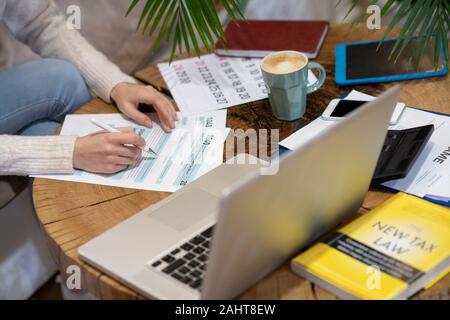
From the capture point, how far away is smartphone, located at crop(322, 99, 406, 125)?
1186 millimetres

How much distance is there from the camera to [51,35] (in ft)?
5.09

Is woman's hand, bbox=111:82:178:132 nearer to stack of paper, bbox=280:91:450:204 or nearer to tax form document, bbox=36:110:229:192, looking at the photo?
tax form document, bbox=36:110:229:192

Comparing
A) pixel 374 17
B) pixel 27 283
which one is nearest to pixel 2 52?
pixel 27 283

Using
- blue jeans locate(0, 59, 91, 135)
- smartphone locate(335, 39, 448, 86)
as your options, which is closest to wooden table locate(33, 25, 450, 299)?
smartphone locate(335, 39, 448, 86)

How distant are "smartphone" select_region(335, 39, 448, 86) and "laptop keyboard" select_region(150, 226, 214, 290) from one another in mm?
545

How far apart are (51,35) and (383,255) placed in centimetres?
103

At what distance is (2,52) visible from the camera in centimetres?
183

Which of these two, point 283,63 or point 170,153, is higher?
point 283,63

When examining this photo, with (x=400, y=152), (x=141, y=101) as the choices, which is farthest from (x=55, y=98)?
(x=400, y=152)

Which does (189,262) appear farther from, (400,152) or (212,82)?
(212,82)

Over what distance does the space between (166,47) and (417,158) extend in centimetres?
116

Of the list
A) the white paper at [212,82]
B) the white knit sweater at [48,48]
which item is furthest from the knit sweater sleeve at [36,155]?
the white paper at [212,82]

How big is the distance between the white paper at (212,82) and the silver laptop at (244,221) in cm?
29

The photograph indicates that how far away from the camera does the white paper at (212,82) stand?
130cm
